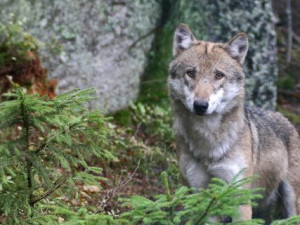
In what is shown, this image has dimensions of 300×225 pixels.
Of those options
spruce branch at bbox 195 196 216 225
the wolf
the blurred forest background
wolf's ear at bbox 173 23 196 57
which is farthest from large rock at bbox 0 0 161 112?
spruce branch at bbox 195 196 216 225

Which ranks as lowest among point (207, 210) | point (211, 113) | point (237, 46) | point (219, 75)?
point (211, 113)

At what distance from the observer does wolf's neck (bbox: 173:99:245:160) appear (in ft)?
19.3

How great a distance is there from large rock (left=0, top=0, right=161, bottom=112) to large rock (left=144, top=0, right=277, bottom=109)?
77cm

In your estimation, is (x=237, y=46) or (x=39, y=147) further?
(x=237, y=46)

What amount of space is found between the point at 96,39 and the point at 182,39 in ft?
10.7

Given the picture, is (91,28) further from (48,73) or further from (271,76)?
(271,76)

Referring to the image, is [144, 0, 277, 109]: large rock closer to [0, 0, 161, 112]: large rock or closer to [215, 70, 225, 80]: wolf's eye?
[0, 0, 161, 112]: large rock

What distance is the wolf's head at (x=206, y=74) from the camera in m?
5.54

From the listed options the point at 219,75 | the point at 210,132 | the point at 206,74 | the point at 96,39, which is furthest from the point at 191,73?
the point at 96,39

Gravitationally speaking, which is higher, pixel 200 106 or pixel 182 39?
pixel 182 39

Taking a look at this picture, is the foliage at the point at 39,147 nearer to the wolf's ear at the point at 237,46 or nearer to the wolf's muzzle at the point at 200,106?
the wolf's muzzle at the point at 200,106

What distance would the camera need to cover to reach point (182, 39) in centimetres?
622

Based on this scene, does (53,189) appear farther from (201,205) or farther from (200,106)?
(200,106)

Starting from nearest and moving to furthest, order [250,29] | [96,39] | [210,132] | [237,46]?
1. [210,132]
2. [237,46]
3. [96,39]
4. [250,29]
